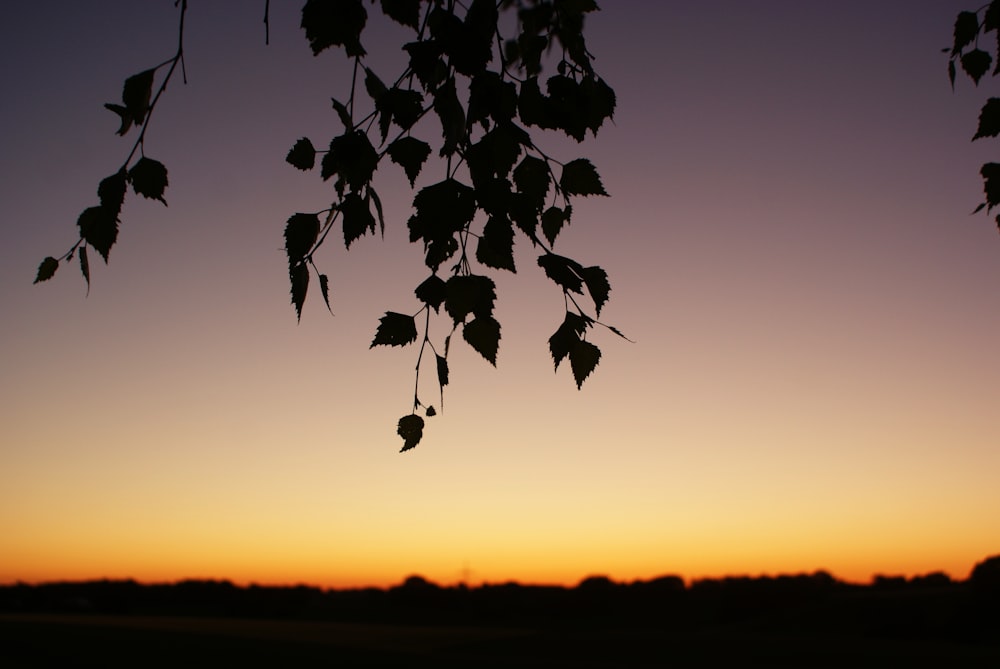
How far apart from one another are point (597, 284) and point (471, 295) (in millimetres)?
344

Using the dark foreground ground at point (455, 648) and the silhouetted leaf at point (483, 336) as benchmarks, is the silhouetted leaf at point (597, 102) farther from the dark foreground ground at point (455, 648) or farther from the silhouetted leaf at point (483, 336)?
the dark foreground ground at point (455, 648)

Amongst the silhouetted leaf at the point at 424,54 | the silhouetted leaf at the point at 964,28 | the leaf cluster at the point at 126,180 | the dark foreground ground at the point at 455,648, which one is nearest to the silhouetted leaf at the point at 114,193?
the leaf cluster at the point at 126,180

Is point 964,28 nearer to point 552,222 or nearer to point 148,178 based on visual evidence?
point 552,222

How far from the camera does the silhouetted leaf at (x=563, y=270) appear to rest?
2.18 m

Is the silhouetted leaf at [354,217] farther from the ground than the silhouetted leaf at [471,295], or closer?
farther from the ground

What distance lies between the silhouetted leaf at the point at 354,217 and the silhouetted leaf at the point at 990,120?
256 centimetres

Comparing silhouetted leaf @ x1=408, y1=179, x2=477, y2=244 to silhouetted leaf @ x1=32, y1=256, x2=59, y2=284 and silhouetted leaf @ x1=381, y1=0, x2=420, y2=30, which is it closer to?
silhouetted leaf @ x1=381, y1=0, x2=420, y2=30

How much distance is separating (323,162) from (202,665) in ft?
184

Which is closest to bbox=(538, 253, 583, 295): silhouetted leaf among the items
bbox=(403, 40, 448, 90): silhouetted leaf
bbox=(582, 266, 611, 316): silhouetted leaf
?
bbox=(582, 266, 611, 316): silhouetted leaf

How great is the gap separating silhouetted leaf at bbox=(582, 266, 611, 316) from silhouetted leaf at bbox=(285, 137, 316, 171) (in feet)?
2.74

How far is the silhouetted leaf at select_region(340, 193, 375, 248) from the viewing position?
6.98 ft

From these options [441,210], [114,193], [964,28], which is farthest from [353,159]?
[964,28]

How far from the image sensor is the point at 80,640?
2542 inches

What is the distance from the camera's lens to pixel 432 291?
7.86ft
